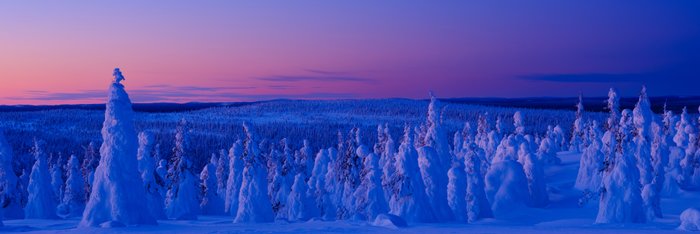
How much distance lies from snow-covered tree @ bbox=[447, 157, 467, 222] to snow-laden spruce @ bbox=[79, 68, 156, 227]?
674 inches

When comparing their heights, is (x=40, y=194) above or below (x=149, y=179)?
below

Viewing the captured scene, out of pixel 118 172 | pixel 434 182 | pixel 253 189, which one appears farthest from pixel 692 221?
pixel 253 189

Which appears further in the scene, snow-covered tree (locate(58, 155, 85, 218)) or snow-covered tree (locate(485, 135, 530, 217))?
snow-covered tree (locate(58, 155, 85, 218))

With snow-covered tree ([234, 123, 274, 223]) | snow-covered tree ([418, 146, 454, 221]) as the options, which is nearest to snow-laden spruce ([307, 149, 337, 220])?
snow-covered tree ([234, 123, 274, 223])

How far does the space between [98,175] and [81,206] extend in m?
40.2

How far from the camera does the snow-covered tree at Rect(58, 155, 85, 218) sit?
187ft

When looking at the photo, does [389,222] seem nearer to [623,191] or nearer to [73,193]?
[623,191]

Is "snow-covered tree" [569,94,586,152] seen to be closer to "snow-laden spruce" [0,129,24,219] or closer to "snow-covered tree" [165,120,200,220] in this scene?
"snow-covered tree" [165,120,200,220]

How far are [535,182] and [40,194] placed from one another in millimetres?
32538

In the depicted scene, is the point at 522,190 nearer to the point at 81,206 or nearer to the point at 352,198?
the point at 352,198

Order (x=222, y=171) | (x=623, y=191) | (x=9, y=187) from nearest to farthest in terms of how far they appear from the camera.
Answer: (x=623, y=191)
(x=9, y=187)
(x=222, y=171)

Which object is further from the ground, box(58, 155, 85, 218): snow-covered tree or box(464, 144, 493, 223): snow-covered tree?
box(464, 144, 493, 223): snow-covered tree

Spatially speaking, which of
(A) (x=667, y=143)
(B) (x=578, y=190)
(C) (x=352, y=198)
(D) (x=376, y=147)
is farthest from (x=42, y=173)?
(A) (x=667, y=143)

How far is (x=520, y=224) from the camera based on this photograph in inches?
1284
